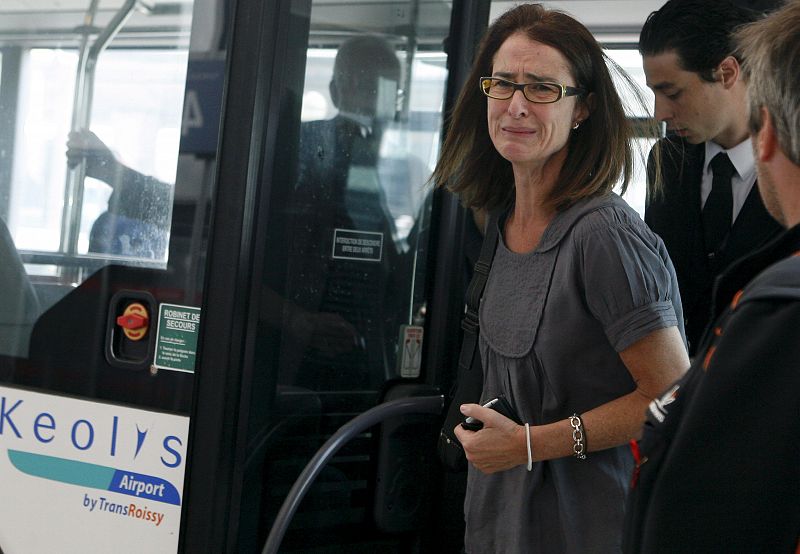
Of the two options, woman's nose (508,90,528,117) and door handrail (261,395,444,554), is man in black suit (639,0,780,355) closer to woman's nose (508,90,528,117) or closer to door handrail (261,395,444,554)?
woman's nose (508,90,528,117)

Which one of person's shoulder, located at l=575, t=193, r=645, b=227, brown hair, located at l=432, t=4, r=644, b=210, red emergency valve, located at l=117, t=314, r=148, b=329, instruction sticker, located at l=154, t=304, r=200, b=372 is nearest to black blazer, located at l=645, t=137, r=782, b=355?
brown hair, located at l=432, t=4, r=644, b=210

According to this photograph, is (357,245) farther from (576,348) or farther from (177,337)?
(576,348)

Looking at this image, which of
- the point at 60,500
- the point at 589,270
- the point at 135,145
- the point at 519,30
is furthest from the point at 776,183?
the point at 60,500

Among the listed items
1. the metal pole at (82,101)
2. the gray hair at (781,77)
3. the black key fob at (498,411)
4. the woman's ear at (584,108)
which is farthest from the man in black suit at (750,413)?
the metal pole at (82,101)

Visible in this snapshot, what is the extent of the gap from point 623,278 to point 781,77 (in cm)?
62

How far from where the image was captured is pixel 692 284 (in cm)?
227

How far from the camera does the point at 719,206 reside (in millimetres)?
2229

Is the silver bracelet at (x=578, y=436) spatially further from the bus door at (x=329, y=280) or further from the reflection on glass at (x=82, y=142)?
the reflection on glass at (x=82, y=142)

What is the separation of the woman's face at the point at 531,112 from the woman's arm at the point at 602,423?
16.0 inches

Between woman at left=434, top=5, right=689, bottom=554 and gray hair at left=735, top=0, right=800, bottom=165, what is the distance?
1.92ft

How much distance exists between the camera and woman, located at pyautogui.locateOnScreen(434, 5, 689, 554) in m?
1.66

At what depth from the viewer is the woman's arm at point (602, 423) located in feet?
5.33

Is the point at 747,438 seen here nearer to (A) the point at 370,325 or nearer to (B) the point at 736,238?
(B) the point at 736,238

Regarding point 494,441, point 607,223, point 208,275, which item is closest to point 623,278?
point 607,223
